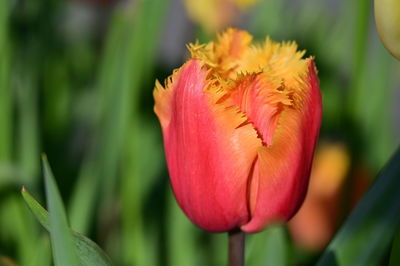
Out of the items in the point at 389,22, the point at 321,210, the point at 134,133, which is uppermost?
the point at 389,22

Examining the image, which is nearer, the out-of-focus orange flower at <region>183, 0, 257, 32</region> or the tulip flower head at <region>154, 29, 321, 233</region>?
the tulip flower head at <region>154, 29, 321, 233</region>

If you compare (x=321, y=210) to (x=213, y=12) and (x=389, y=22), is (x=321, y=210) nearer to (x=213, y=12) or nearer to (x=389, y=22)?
(x=213, y=12)

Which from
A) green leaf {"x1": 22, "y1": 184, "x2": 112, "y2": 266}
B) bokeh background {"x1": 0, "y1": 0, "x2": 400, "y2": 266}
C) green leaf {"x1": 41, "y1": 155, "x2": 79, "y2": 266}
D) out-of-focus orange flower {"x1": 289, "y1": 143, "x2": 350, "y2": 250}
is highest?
green leaf {"x1": 41, "y1": 155, "x2": 79, "y2": 266}

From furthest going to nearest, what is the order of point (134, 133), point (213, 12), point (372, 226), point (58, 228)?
point (213, 12), point (134, 133), point (372, 226), point (58, 228)

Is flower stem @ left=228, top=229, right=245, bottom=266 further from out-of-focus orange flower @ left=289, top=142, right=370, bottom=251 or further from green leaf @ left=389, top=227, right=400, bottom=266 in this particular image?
out-of-focus orange flower @ left=289, top=142, right=370, bottom=251

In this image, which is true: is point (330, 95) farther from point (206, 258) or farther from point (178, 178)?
point (178, 178)

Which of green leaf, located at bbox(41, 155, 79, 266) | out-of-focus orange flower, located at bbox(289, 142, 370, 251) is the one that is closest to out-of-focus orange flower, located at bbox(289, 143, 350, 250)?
out-of-focus orange flower, located at bbox(289, 142, 370, 251)

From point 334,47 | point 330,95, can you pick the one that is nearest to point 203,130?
point 330,95

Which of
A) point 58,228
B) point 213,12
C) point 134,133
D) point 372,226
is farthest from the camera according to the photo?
point 213,12

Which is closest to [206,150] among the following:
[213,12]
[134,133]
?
[134,133]
